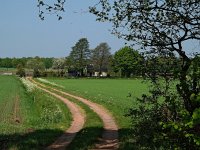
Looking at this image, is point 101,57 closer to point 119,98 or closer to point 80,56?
point 80,56

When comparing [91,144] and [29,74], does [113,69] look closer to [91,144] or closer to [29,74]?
[29,74]

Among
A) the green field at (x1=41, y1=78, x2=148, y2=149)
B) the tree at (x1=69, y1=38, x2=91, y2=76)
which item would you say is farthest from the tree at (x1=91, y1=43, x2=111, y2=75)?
the green field at (x1=41, y1=78, x2=148, y2=149)

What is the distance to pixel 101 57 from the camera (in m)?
171

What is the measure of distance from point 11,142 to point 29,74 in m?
160

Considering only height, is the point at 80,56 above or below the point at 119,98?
above

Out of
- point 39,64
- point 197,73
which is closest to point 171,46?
point 197,73

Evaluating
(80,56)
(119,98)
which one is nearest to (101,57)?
(80,56)

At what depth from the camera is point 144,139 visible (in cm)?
1045

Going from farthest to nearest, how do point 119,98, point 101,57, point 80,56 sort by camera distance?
point 101,57, point 80,56, point 119,98

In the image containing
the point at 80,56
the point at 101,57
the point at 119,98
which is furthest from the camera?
the point at 101,57

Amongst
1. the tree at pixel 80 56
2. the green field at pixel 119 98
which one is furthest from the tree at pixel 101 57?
the green field at pixel 119 98

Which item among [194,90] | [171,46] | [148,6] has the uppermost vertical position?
[148,6]

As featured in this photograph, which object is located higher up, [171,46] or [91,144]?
[171,46]

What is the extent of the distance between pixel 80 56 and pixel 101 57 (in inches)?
376
